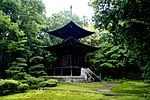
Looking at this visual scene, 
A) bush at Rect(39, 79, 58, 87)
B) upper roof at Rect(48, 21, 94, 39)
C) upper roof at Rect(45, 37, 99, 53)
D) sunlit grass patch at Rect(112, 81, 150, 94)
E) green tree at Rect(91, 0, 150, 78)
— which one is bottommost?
sunlit grass patch at Rect(112, 81, 150, 94)

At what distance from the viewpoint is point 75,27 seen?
33.7 metres

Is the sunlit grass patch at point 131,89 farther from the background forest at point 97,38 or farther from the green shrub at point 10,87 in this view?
the green shrub at point 10,87

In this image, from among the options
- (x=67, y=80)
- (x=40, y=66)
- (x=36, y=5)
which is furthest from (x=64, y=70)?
(x=36, y=5)

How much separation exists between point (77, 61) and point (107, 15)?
2102 cm

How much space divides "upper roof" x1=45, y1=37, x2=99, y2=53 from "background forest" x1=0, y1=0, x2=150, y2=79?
7.21 ft

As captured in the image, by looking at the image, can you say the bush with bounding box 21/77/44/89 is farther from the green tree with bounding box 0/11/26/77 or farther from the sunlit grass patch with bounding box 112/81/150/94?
the sunlit grass patch with bounding box 112/81/150/94

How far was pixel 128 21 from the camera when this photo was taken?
11062 millimetres

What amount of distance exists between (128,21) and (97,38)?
36.6m

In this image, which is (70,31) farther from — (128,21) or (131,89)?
(128,21)

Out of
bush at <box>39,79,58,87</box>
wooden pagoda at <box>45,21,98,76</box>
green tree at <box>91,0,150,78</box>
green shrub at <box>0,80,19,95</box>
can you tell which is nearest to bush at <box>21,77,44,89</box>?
bush at <box>39,79,58,87</box>

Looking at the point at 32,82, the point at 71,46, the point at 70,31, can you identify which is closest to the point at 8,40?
the point at 71,46

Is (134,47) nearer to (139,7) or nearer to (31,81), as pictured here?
(139,7)

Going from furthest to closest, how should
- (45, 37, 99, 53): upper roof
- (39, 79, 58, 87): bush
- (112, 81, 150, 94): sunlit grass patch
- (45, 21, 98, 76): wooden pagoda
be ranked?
(45, 21, 98, 76): wooden pagoda < (45, 37, 99, 53): upper roof < (39, 79, 58, 87): bush < (112, 81, 150, 94): sunlit grass patch

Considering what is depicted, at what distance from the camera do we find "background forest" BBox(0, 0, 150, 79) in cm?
1152
